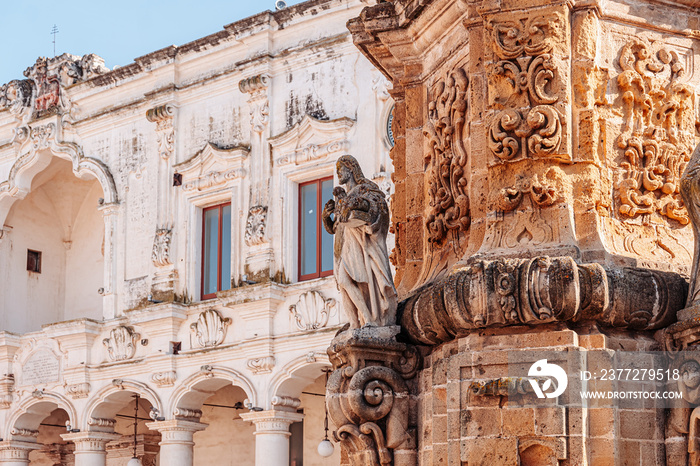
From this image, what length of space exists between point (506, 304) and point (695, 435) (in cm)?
115

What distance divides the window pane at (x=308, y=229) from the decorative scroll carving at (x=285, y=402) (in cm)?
204

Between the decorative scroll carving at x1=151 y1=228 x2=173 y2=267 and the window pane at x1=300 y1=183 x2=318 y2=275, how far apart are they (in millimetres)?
2778

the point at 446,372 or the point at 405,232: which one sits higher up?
the point at 405,232

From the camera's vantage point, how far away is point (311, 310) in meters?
19.9

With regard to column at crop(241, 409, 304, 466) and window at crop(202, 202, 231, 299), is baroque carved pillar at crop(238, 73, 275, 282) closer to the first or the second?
window at crop(202, 202, 231, 299)

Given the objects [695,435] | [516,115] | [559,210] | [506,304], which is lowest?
[695,435]

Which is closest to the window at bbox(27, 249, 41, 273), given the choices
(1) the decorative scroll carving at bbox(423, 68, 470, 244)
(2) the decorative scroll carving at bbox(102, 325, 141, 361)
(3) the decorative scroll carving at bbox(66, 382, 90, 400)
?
(3) the decorative scroll carving at bbox(66, 382, 90, 400)

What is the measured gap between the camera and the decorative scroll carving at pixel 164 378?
21594 millimetres

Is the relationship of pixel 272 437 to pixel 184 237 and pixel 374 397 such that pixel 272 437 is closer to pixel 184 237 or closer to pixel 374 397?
pixel 184 237

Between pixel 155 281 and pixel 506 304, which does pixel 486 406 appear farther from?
pixel 155 281

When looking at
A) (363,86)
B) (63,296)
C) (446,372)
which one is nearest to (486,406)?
(446,372)

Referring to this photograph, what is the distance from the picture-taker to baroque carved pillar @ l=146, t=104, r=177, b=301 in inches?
870

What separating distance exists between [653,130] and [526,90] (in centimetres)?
81

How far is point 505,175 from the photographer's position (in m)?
7.06
